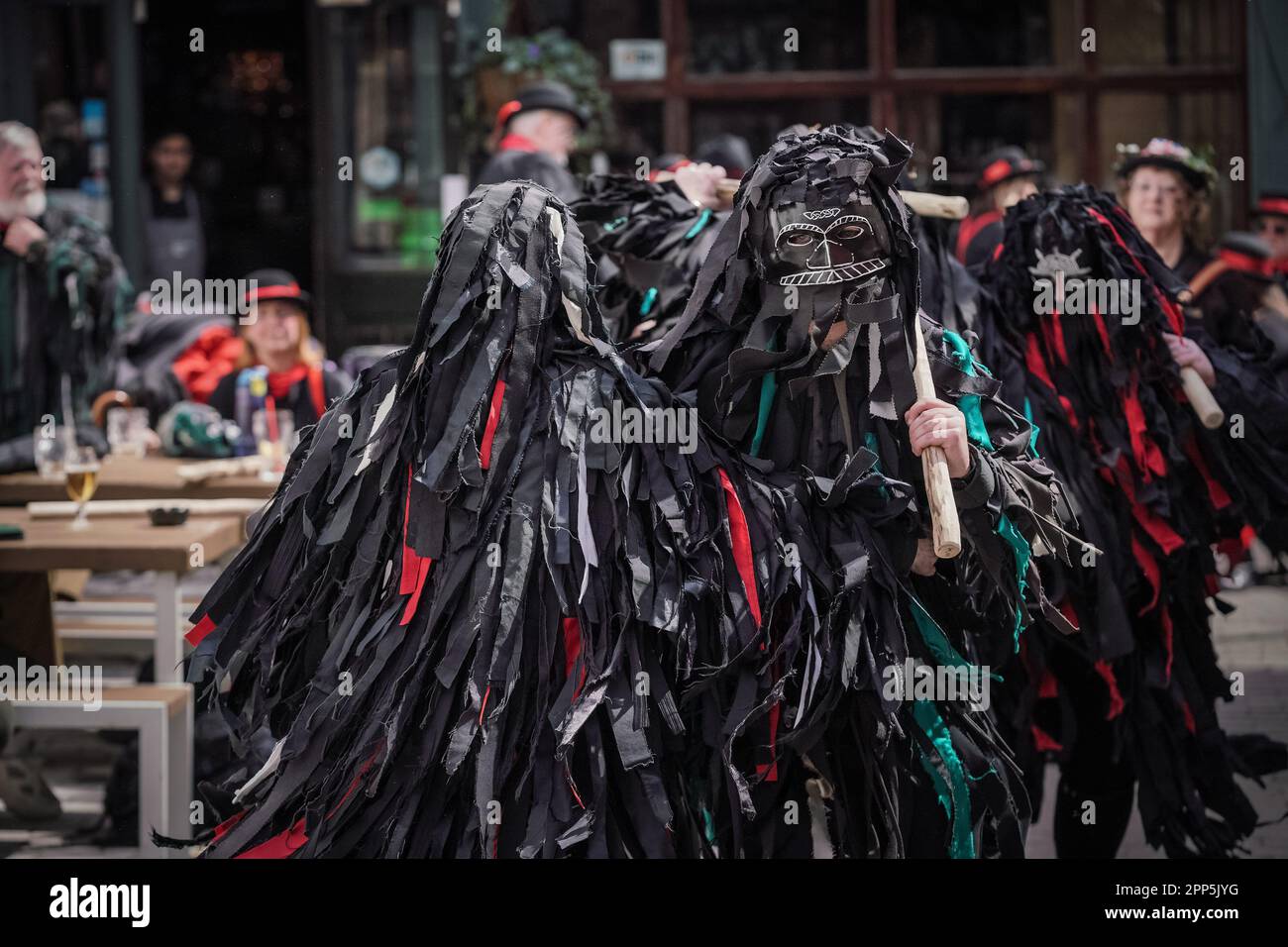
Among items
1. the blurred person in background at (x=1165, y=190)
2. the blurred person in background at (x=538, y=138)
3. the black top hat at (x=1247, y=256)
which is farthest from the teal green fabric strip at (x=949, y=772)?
the black top hat at (x=1247, y=256)

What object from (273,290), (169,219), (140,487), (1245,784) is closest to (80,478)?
(140,487)

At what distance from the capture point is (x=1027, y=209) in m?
3.81

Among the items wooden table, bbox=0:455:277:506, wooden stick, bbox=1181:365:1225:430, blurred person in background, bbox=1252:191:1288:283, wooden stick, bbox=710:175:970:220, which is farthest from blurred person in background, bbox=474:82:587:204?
blurred person in background, bbox=1252:191:1288:283

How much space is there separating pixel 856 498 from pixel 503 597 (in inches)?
25.7

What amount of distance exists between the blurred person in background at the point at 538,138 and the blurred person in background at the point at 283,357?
967mm

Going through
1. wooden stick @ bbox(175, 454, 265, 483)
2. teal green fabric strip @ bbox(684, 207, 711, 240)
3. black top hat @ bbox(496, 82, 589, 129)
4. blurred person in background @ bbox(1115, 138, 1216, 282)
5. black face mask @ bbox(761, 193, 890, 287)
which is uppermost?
black top hat @ bbox(496, 82, 589, 129)

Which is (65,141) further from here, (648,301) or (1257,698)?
(1257,698)

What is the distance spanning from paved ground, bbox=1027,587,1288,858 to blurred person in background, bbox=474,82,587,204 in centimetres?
261

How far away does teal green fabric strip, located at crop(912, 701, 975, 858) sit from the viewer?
2.73m

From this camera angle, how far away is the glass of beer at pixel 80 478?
4281 mm

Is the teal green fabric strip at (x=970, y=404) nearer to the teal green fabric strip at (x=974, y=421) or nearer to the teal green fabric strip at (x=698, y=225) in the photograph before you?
the teal green fabric strip at (x=974, y=421)

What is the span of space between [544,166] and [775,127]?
501 centimetres

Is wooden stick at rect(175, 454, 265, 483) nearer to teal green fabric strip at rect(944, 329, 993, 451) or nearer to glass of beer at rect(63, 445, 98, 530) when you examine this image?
glass of beer at rect(63, 445, 98, 530)
